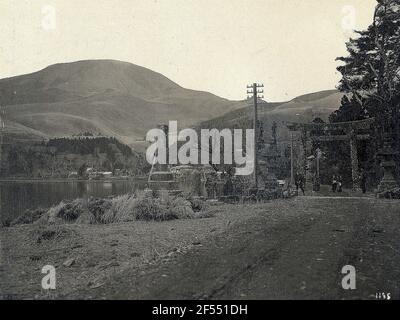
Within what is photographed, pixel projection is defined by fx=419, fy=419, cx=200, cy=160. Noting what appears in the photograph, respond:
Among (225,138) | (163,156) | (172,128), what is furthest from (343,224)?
(172,128)

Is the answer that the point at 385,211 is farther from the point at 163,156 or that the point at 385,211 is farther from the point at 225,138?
the point at 225,138

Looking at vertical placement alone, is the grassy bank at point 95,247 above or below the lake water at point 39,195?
above

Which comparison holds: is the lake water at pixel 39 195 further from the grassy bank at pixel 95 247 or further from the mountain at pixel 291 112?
the mountain at pixel 291 112

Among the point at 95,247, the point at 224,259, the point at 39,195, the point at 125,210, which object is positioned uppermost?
the point at 224,259

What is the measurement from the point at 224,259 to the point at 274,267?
1.11m

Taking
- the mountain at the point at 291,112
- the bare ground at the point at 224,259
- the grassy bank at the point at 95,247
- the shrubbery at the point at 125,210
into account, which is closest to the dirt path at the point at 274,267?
the bare ground at the point at 224,259

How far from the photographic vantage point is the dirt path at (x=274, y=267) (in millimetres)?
5805

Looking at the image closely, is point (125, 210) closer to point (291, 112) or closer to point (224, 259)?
point (224, 259)

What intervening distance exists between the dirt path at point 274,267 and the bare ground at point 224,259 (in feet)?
0.05

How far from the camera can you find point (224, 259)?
25.8 feet

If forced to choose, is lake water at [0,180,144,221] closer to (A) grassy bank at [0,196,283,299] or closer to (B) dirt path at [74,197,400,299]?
(A) grassy bank at [0,196,283,299]

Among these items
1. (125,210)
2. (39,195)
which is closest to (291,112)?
(39,195)

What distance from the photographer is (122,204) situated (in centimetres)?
1855
